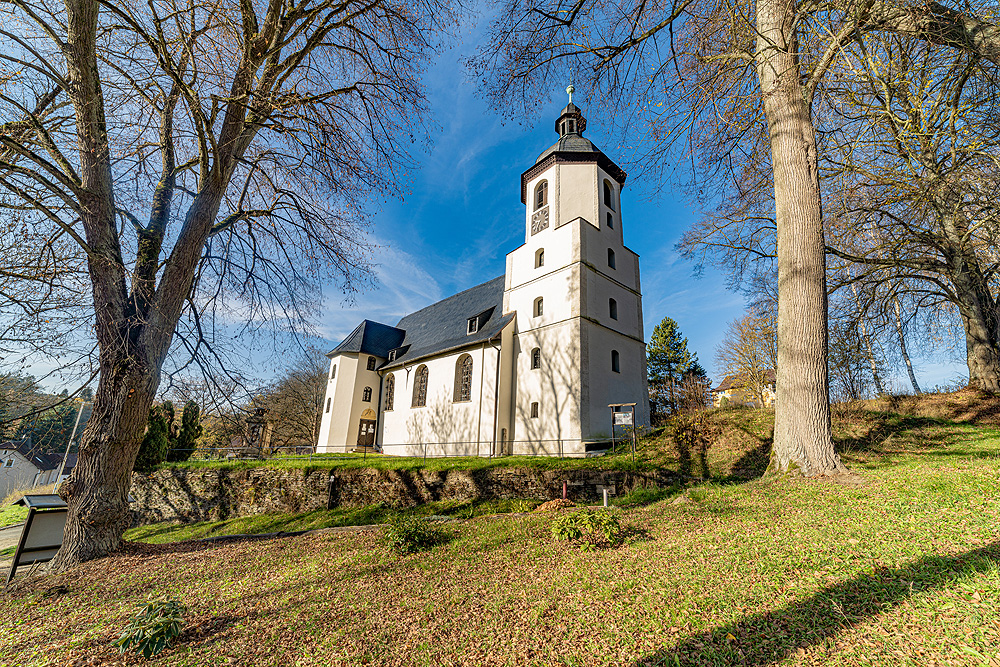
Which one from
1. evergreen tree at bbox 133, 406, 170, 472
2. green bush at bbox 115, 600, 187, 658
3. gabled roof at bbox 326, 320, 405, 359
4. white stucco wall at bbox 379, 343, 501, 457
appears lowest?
green bush at bbox 115, 600, 187, 658

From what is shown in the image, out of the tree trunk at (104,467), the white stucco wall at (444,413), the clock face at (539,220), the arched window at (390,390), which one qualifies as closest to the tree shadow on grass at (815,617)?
the tree trunk at (104,467)

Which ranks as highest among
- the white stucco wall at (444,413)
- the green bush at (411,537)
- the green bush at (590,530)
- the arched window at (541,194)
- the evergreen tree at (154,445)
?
the arched window at (541,194)

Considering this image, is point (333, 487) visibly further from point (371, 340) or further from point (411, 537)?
point (371, 340)

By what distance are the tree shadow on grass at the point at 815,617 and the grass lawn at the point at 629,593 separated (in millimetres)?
14

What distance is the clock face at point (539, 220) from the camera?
65.1 ft

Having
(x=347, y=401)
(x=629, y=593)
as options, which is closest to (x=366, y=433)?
(x=347, y=401)

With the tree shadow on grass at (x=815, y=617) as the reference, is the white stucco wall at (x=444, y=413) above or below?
above

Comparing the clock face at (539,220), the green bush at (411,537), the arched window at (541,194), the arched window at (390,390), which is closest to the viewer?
the green bush at (411,537)

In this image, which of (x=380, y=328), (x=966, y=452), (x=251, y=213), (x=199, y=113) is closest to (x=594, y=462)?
(x=966, y=452)

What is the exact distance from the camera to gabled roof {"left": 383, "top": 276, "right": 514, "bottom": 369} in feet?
67.5

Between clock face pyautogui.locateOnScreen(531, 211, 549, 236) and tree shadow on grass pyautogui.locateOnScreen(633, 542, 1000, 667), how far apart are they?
1777 centimetres

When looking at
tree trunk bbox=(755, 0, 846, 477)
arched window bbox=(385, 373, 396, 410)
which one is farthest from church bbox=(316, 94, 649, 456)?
tree trunk bbox=(755, 0, 846, 477)

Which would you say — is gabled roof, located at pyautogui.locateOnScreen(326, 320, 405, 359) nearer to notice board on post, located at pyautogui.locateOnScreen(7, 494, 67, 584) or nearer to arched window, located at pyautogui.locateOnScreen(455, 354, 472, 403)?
arched window, located at pyautogui.locateOnScreen(455, 354, 472, 403)

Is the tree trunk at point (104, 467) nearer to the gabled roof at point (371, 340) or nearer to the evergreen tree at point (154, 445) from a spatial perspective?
the evergreen tree at point (154, 445)
